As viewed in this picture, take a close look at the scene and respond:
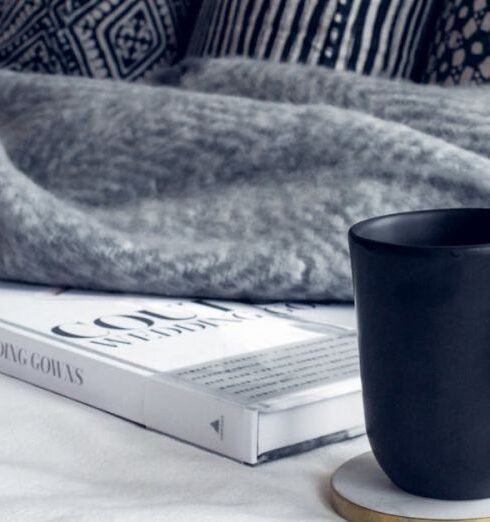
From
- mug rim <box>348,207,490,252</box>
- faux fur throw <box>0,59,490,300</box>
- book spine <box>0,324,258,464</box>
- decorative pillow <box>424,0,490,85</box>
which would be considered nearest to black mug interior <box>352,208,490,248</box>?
mug rim <box>348,207,490,252</box>

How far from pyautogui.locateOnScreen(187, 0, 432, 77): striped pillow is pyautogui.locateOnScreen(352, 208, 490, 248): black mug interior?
576 millimetres

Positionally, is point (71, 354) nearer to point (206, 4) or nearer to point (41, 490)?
point (41, 490)

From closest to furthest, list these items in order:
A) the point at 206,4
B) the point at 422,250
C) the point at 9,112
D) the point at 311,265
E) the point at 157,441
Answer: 1. the point at 422,250
2. the point at 157,441
3. the point at 311,265
4. the point at 9,112
5. the point at 206,4

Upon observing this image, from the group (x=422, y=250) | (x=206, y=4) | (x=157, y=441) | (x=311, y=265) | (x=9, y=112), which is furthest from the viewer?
(x=206, y=4)

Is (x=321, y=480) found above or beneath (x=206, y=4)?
beneath

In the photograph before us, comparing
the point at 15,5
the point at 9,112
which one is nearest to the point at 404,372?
the point at 9,112

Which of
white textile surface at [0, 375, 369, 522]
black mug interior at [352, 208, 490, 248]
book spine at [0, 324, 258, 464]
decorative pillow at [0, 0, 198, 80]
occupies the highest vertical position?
decorative pillow at [0, 0, 198, 80]

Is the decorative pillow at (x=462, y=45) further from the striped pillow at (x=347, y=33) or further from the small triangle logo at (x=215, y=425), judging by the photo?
the small triangle logo at (x=215, y=425)

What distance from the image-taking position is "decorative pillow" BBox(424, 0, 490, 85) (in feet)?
2.98

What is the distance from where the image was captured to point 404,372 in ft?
1.30

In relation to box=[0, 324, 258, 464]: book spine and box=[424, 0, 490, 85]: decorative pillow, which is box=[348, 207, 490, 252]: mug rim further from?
box=[424, 0, 490, 85]: decorative pillow

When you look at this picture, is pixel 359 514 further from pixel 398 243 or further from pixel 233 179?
pixel 233 179

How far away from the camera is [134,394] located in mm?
525

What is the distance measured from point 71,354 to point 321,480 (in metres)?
0.17
